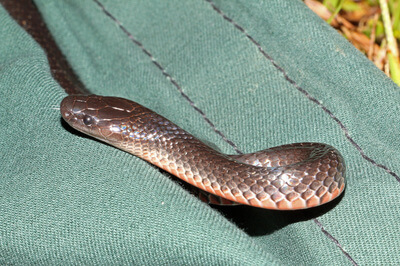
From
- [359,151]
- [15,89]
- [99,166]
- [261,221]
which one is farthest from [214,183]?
[15,89]

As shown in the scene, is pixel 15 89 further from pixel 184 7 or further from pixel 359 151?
pixel 359 151

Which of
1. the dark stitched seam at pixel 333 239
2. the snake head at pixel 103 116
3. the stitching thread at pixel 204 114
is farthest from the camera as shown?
the snake head at pixel 103 116

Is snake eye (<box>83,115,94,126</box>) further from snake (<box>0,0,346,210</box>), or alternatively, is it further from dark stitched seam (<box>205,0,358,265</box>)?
dark stitched seam (<box>205,0,358,265</box>)

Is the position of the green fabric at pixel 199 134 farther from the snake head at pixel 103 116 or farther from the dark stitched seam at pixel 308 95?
the snake head at pixel 103 116

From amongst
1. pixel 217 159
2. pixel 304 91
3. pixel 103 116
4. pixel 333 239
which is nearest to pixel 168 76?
pixel 103 116

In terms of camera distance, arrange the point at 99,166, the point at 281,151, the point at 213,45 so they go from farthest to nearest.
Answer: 1. the point at 213,45
2. the point at 281,151
3. the point at 99,166

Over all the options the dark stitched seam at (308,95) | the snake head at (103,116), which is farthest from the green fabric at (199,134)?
the snake head at (103,116)
